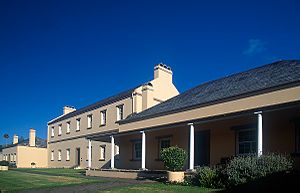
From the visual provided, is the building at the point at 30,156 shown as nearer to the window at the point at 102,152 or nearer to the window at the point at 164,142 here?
the window at the point at 102,152

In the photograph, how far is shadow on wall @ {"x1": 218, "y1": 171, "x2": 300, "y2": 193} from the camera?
10.5 m

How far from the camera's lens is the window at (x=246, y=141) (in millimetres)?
15954

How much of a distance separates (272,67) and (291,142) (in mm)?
5617

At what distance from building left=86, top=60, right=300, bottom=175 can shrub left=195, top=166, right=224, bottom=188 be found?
1.85 m

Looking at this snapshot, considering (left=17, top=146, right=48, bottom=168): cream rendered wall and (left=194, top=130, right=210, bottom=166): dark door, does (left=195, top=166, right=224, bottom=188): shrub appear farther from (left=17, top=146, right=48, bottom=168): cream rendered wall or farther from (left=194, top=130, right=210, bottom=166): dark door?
(left=17, top=146, right=48, bottom=168): cream rendered wall

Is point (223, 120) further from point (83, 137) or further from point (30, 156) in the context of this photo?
point (30, 156)

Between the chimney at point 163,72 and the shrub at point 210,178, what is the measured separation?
57.8 ft

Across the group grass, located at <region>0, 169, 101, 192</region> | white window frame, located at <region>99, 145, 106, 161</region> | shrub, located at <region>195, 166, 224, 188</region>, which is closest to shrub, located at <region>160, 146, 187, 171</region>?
shrub, located at <region>195, 166, 224, 188</region>

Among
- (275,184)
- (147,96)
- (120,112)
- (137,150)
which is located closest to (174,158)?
(275,184)

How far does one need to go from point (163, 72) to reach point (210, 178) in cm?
1895

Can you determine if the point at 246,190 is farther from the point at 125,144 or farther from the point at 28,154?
the point at 28,154

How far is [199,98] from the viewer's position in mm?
19359

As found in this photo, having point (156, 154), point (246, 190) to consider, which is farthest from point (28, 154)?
point (246, 190)

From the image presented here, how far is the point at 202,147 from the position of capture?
745 inches
